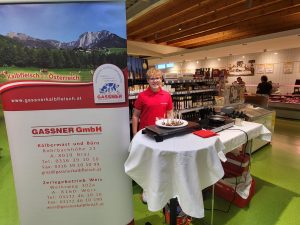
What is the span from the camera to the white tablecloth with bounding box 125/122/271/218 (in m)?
1.35

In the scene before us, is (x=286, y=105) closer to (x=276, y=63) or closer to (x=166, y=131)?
(x=276, y=63)

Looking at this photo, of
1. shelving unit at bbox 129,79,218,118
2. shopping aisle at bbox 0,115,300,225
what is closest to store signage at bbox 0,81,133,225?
shopping aisle at bbox 0,115,300,225

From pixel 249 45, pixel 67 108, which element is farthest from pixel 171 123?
pixel 249 45

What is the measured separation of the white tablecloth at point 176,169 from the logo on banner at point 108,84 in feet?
1.35

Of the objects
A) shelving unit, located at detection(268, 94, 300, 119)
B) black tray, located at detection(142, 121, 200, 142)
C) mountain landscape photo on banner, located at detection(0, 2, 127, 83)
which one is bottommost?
shelving unit, located at detection(268, 94, 300, 119)

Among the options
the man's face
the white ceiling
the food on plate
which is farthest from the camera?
the white ceiling

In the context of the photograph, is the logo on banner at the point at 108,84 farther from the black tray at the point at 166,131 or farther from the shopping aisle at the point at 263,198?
the shopping aisle at the point at 263,198

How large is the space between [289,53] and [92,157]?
29.2ft

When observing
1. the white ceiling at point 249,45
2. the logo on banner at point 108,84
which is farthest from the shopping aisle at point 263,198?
the white ceiling at point 249,45

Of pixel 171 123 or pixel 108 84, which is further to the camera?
pixel 171 123

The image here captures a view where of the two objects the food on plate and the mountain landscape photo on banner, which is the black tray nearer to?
the food on plate

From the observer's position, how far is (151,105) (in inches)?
87.8

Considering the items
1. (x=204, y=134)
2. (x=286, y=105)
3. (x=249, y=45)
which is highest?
(x=249, y=45)

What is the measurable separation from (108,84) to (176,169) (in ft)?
2.68
